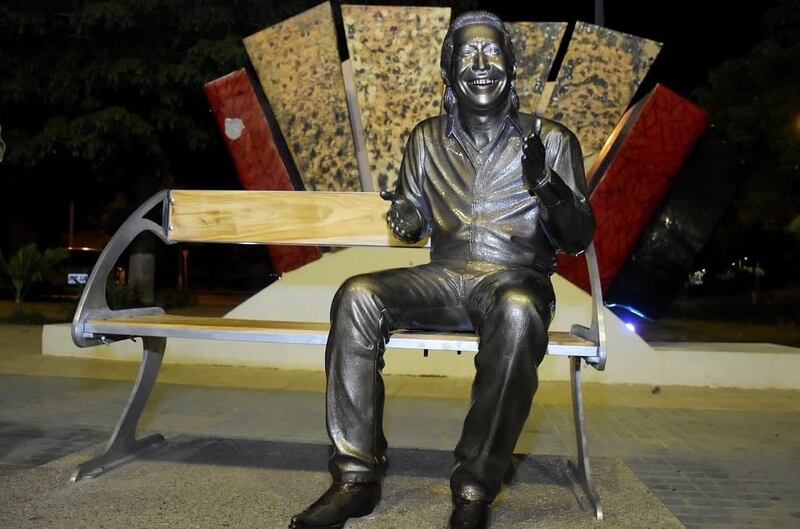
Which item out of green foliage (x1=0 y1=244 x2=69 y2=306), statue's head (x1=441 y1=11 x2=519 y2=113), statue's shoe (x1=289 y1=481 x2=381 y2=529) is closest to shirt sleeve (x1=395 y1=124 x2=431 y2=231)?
statue's head (x1=441 y1=11 x2=519 y2=113)

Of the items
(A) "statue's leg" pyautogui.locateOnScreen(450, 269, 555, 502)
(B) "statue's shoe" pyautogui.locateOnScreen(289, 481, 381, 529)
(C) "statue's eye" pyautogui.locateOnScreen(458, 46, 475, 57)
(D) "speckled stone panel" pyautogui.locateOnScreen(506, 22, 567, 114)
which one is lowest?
(B) "statue's shoe" pyautogui.locateOnScreen(289, 481, 381, 529)

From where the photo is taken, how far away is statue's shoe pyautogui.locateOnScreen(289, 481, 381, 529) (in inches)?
103

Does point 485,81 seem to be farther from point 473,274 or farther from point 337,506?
point 337,506

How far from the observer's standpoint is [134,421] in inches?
148

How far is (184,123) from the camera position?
38.9 feet

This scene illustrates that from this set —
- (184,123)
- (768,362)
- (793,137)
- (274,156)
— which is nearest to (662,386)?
(768,362)

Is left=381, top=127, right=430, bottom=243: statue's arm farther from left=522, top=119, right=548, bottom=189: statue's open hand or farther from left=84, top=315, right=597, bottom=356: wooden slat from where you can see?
left=522, top=119, right=548, bottom=189: statue's open hand

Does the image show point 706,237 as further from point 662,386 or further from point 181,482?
point 181,482

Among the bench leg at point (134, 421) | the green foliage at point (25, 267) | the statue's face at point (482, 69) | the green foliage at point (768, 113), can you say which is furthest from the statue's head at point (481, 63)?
the green foliage at point (768, 113)

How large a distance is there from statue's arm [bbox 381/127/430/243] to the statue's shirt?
0.01 meters

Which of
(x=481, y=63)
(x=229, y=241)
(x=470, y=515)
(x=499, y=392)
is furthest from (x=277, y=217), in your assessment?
(x=470, y=515)

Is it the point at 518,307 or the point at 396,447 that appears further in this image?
the point at 396,447

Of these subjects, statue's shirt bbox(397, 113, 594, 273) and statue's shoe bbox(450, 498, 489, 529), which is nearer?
statue's shoe bbox(450, 498, 489, 529)

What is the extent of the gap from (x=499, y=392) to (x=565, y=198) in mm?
751
